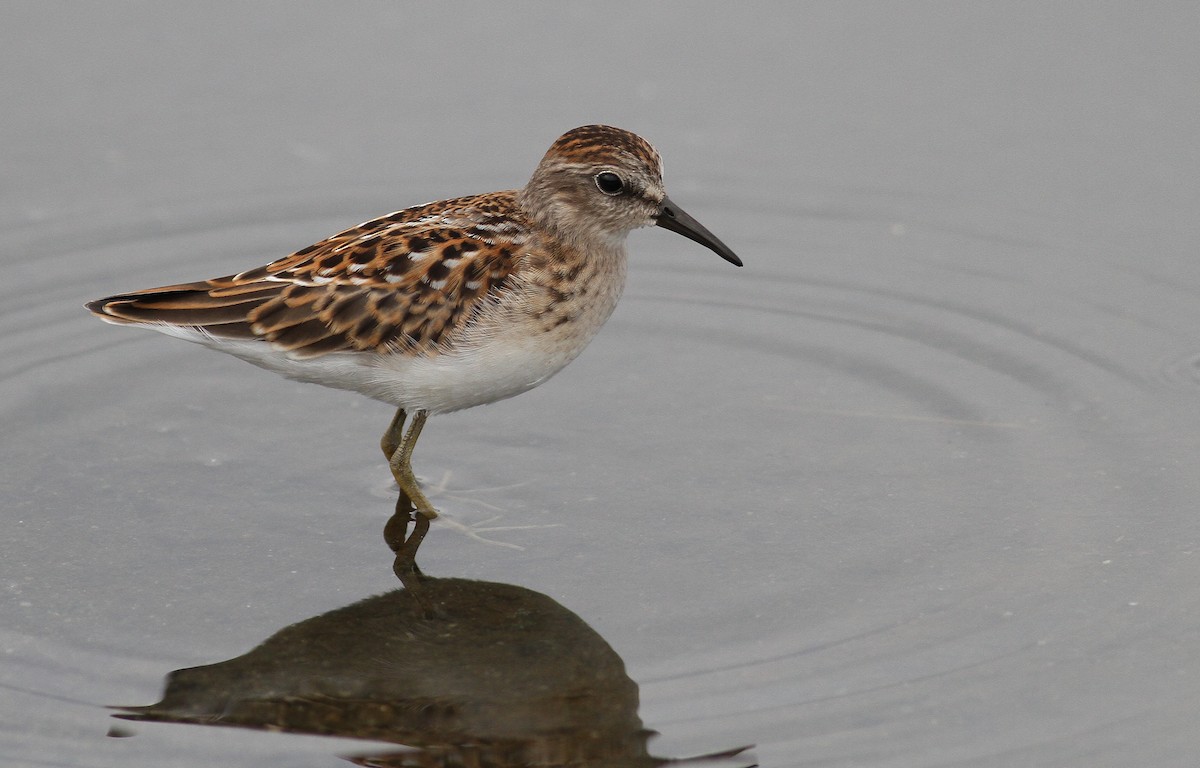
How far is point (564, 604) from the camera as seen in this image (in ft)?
27.6

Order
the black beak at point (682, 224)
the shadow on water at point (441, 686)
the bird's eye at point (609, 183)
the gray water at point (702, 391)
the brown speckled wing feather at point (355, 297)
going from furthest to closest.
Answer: the black beak at point (682, 224) → the bird's eye at point (609, 183) → the brown speckled wing feather at point (355, 297) → the gray water at point (702, 391) → the shadow on water at point (441, 686)

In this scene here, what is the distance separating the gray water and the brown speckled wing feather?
47.8 inches

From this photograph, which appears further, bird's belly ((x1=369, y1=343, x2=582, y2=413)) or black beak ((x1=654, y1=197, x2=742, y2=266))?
black beak ((x1=654, y1=197, x2=742, y2=266))

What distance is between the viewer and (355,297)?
8.70 meters

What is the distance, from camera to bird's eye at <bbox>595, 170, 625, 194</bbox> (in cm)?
931

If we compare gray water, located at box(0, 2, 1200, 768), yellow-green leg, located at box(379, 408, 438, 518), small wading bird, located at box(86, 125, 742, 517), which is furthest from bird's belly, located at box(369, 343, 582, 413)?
gray water, located at box(0, 2, 1200, 768)

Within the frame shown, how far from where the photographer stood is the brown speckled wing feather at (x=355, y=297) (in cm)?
866

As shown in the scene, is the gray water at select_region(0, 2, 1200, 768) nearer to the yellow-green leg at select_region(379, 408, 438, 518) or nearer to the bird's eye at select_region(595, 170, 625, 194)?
the yellow-green leg at select_region(379, 408, 438, 518)

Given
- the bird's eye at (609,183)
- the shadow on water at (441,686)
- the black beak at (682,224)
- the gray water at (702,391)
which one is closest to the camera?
the shadow on water at (441,686)

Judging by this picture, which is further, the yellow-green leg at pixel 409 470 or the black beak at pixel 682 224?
the black beak at pixel 682 224

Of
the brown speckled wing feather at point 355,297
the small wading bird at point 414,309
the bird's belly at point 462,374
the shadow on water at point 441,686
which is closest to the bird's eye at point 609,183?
the small wading bird at point 414,309

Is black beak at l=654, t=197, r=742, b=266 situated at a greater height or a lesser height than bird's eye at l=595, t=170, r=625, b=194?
lesser

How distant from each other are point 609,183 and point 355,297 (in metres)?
1.66

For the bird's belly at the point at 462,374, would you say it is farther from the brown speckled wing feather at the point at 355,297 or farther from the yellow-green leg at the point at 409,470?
the yellow-green leg at the point at 409,470
